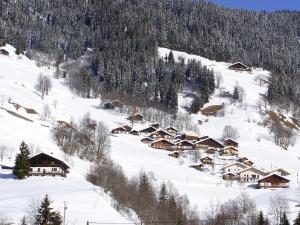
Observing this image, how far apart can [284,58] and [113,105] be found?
8593 cm

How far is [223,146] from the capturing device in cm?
11025

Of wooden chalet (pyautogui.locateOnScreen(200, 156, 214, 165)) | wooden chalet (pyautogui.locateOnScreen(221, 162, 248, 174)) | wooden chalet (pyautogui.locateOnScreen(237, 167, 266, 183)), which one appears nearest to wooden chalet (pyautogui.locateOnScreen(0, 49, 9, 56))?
wooden chalet (pyautogui.locateOnScreen(200, 156, 214, 165))

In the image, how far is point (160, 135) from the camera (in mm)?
112875

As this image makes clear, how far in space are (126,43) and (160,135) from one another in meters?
61.3

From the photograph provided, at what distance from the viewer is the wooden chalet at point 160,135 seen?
367 ft

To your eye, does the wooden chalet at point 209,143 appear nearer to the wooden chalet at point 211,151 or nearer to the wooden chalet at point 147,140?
the wooden chalet at point 211,151

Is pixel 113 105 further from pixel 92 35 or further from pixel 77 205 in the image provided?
pixel 77 205

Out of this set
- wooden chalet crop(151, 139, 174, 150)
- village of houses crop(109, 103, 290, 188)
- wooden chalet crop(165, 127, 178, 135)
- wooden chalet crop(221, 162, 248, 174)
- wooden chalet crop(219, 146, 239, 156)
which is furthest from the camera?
wooden chalet crop(165, 127, 178, 135)

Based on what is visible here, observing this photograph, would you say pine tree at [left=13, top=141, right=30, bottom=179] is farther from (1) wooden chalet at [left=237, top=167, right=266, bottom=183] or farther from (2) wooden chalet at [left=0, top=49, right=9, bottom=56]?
(2) wooden chalet at [left=0, top=49, right=9, bottom=56]

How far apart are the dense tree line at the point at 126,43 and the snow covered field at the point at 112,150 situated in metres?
7.16

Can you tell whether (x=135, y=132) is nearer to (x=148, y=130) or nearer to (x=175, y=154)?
(x=148, y=130)

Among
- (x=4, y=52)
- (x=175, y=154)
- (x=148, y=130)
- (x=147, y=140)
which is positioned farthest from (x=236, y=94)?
(x=4, y=52)

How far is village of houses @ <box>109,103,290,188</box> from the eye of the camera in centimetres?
9100

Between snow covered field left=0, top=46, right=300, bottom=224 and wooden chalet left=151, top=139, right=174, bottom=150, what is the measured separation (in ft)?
7.47
